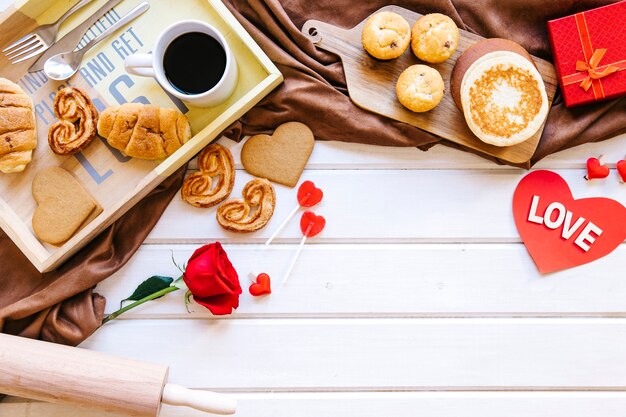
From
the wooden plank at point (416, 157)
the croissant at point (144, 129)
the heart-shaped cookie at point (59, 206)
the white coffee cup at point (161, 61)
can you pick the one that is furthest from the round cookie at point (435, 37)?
the heart-shaped cookie at point (59, 206)

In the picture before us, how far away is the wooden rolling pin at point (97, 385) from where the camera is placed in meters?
1.08

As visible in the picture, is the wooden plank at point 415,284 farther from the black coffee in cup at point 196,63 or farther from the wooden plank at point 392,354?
the black coffee in cup at point 196,63

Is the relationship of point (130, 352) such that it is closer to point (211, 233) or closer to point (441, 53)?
point (211, 233)

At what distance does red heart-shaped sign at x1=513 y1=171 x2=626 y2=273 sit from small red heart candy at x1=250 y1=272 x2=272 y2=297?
57 cm

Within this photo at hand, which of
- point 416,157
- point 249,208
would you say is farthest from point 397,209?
point 249,208

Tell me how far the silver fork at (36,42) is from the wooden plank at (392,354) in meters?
0.64

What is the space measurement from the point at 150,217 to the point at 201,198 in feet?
0.41

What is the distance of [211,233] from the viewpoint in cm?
124

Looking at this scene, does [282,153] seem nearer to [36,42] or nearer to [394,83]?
[394,83]

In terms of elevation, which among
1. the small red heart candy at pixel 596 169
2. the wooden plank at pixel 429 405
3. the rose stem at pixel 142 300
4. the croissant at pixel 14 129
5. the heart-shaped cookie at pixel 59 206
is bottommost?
the wooden plank at pixel 429 405

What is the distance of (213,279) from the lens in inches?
43.2

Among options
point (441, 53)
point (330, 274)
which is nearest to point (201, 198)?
point (330, 274)

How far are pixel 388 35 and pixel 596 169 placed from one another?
0.54 metres

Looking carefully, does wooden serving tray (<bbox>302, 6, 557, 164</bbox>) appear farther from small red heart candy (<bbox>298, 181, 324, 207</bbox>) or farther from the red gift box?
small red heart candy (<bbox>298, 181, 324, 207</bbox>)
